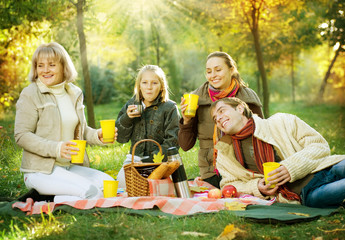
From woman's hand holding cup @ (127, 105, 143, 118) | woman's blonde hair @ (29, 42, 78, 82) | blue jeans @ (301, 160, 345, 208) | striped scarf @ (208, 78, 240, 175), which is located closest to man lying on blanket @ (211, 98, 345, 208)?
blue jeans @ (301, 160, 345, 208)

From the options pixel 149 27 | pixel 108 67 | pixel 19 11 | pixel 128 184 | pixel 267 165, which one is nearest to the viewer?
pixel 267 165

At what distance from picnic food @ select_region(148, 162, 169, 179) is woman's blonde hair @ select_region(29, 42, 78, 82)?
1.47 meters

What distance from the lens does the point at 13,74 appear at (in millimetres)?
13336

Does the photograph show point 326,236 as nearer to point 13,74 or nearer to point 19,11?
point 19,11

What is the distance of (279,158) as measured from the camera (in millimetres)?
4238

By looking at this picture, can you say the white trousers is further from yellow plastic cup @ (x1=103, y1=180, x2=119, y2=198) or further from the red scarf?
the red scarf

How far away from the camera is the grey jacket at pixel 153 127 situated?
17.3 feet

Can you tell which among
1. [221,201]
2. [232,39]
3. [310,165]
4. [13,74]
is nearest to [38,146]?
[221,201]

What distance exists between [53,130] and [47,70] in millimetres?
656

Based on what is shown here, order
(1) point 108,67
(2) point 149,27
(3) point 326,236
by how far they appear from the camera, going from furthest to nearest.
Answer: (1) point 108,67
(2) point 149,27
(3) point 326,236

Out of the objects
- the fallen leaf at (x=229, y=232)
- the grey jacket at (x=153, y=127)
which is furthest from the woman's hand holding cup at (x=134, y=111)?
the fallen leaf at (x=229, y=232)

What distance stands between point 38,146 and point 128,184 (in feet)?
3.31

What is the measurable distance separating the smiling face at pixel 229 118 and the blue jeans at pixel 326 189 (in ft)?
2.96

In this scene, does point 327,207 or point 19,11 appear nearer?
point 327,207
